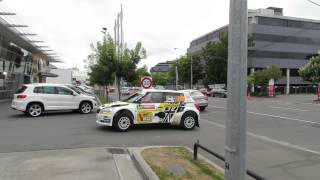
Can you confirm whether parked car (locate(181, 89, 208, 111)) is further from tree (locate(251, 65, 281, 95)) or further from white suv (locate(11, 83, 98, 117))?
tree (locate(251, 65, 281, 95))

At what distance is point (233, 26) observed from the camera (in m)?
4.13

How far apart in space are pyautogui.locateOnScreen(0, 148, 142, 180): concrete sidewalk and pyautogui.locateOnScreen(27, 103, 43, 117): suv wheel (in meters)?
10.9

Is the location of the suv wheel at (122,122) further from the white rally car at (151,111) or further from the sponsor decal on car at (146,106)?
the sponsor decal on car at (146,106)

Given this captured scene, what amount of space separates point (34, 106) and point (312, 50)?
2738 inches

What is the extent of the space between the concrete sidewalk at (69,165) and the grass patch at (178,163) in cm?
44

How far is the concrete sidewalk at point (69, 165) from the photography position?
7.32 metres

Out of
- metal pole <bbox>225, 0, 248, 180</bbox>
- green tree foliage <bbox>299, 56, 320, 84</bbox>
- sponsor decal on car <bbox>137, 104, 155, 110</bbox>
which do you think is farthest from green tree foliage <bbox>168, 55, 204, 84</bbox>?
metal pole <bbox>225, 0, 248, 180</bbox>

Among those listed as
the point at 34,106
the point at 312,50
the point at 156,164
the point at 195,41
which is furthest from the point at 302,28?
the point at 156,164

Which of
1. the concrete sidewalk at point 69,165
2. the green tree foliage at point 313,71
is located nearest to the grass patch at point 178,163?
the concrete sidewalk at point 69,165

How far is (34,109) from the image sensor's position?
2022cm

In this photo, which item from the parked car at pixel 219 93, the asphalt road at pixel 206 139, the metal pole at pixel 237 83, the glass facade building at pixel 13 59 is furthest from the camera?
the parked car at pixel 219 93

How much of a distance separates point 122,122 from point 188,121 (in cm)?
253

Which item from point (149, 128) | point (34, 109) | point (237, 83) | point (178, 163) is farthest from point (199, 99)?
point (237, 83)

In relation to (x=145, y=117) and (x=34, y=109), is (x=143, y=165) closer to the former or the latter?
(x=145, y=117)
